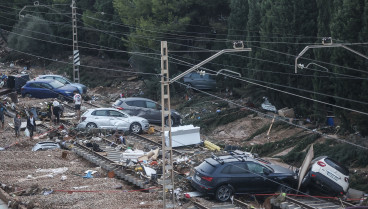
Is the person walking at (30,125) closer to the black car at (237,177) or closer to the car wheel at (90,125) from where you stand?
the car wheel at (90,125)

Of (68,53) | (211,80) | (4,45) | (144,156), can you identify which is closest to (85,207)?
(144,156)

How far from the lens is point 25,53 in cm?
5697

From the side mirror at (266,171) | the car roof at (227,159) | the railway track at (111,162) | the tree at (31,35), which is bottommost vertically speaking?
the railway track at (111,162)

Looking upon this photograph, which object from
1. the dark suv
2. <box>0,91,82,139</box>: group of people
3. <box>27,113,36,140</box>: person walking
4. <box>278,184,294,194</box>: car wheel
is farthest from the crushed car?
<box>278,184,294,194</box>: car wheel

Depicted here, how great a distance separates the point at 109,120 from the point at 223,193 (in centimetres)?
1218

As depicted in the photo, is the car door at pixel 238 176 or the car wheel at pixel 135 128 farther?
the car wheel at pixel 135 128

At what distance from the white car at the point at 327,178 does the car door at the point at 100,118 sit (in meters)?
13.1

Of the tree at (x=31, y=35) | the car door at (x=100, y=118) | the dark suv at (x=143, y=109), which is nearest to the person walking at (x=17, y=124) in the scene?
the car door at (x=100, y=118)

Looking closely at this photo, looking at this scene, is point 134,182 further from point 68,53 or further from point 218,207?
→ point 68,53

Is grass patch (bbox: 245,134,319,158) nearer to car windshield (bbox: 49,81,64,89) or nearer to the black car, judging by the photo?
the black car

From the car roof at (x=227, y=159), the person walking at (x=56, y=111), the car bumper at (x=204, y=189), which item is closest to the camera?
the car bumper at (x=204, y=189)

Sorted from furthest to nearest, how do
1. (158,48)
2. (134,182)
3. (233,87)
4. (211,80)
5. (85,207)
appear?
(158,48) < (211,80) < (233,87) < (134,182) < (85,207)

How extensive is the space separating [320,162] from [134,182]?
6766mm

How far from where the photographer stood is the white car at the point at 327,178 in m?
19.8
